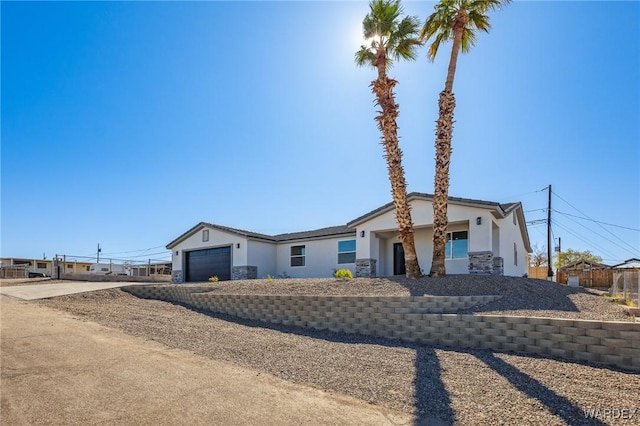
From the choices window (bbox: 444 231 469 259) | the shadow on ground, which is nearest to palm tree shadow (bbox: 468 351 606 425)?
the shadow on ground

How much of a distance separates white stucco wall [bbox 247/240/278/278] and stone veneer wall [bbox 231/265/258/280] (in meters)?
0.23

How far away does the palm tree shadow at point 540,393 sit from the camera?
377cm

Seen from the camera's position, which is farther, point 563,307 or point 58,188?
point 58,188

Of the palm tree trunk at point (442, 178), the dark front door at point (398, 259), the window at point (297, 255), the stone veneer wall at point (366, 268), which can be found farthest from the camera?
the window at point (297, 255)

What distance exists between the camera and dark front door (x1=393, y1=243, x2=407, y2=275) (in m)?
18.1

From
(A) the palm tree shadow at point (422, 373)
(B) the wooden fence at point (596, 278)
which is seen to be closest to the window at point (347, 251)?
(A) the palm tree shadow at point (422, 373)

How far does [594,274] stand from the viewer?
2214 cm

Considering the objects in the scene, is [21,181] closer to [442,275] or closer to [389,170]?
[389,170]

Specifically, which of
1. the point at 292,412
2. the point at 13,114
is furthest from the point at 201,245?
the point at 292,412

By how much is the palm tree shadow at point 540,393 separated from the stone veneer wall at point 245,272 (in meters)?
16.4

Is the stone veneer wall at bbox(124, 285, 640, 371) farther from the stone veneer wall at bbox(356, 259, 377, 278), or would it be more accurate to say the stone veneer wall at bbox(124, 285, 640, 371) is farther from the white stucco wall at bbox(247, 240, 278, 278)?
the white stucco wall at bbox(247, 240, 278, 278)

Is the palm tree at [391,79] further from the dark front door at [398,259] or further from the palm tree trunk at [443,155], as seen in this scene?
the dark front door at [398,259]

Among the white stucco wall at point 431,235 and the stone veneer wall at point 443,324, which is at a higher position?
the white stucco wall at point 431,235

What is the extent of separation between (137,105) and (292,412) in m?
14.1
